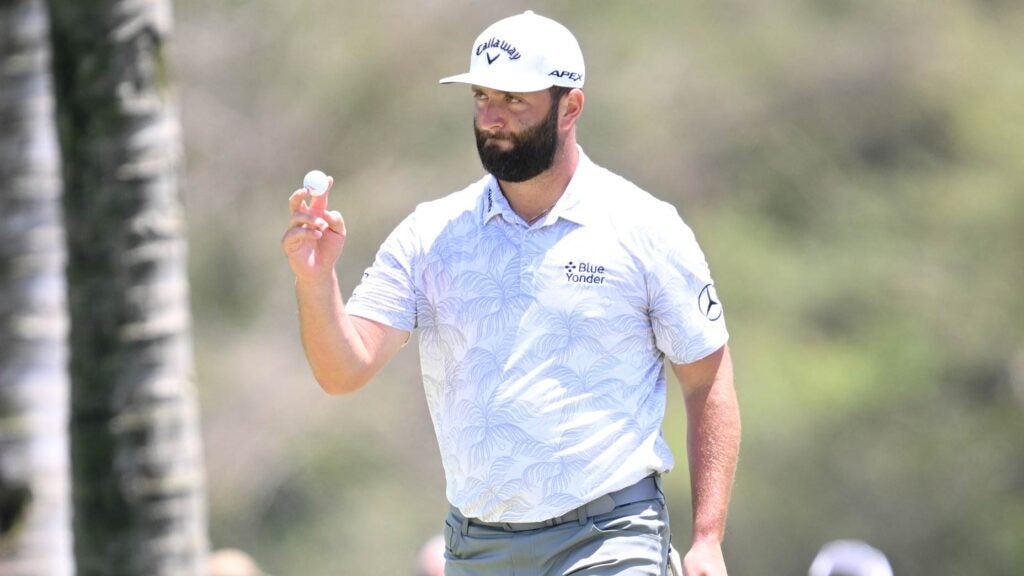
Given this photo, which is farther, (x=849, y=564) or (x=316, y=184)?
(x=849, y=564)

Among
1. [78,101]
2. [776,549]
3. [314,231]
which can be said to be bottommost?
[776,549]

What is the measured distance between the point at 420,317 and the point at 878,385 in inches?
770

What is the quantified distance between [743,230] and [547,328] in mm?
20873

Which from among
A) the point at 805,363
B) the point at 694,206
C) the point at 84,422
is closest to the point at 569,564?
the point at 84,422

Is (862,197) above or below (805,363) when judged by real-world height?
above

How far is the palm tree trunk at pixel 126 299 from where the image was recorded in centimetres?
518

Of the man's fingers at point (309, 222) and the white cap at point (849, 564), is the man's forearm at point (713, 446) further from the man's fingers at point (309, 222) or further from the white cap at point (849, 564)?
the man's fingers at point (309, 222)

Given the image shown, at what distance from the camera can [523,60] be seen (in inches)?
204

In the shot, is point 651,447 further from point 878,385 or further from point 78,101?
point 878,385

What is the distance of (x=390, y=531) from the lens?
22.0 metres

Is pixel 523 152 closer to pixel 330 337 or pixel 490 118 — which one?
pixel 490 118

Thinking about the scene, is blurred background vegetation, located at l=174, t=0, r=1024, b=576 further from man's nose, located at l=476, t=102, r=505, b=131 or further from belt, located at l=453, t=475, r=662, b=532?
man's nose, located at l=476, t=102, r=505, b=131

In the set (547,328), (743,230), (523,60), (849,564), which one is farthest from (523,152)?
(743,230)

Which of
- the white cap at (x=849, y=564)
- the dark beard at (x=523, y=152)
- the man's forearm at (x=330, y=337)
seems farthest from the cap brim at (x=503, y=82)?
the white cap at (x=849, y=564)
